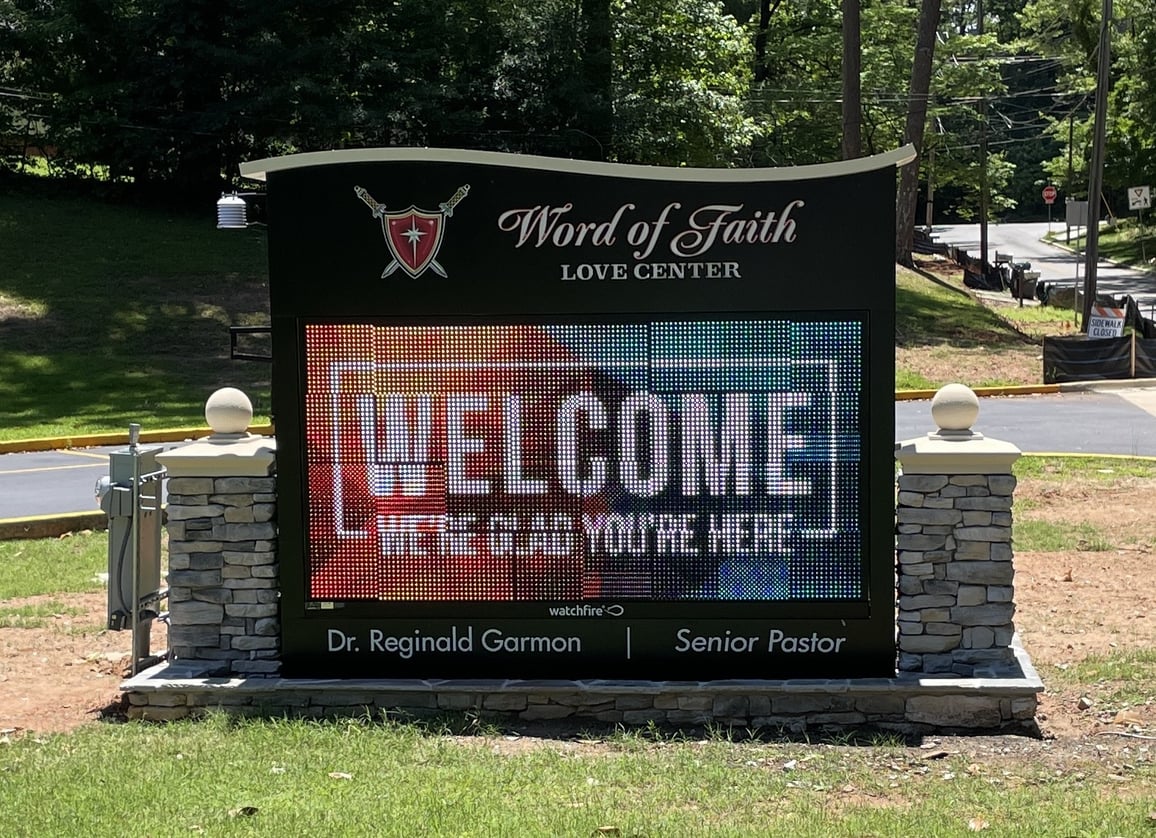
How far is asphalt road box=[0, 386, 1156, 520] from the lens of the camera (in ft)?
51.0

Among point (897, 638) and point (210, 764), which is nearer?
point (210, 764)

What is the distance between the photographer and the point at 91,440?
20.2 m

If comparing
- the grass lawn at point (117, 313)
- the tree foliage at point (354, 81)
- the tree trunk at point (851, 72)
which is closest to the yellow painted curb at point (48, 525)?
the grass lawn at point (117, 313)

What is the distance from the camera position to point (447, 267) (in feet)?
25.0

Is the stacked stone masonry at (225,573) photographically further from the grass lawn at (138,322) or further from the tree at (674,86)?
the tree at (674,86)

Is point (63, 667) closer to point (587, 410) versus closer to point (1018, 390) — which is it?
point (587, 410)

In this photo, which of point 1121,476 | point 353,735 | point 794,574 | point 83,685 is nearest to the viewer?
point 353,735

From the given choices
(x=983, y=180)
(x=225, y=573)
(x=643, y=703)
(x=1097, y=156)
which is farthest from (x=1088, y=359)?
(x=983, y=180)

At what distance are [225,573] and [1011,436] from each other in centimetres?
1495

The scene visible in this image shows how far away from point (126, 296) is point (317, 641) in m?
23.9

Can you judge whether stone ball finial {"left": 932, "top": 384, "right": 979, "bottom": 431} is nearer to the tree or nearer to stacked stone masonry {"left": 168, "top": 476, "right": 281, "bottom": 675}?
stacked stone masonry {"left": 168, "top": 476, "right": 281, "bottom": 675}

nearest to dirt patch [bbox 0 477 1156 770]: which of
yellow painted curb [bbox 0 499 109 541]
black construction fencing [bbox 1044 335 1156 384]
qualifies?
yellow painted curb [bbox 0 499 109 541]

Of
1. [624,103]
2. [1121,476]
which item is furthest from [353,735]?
[624,103]

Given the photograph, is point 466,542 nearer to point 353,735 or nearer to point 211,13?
point 353,735
